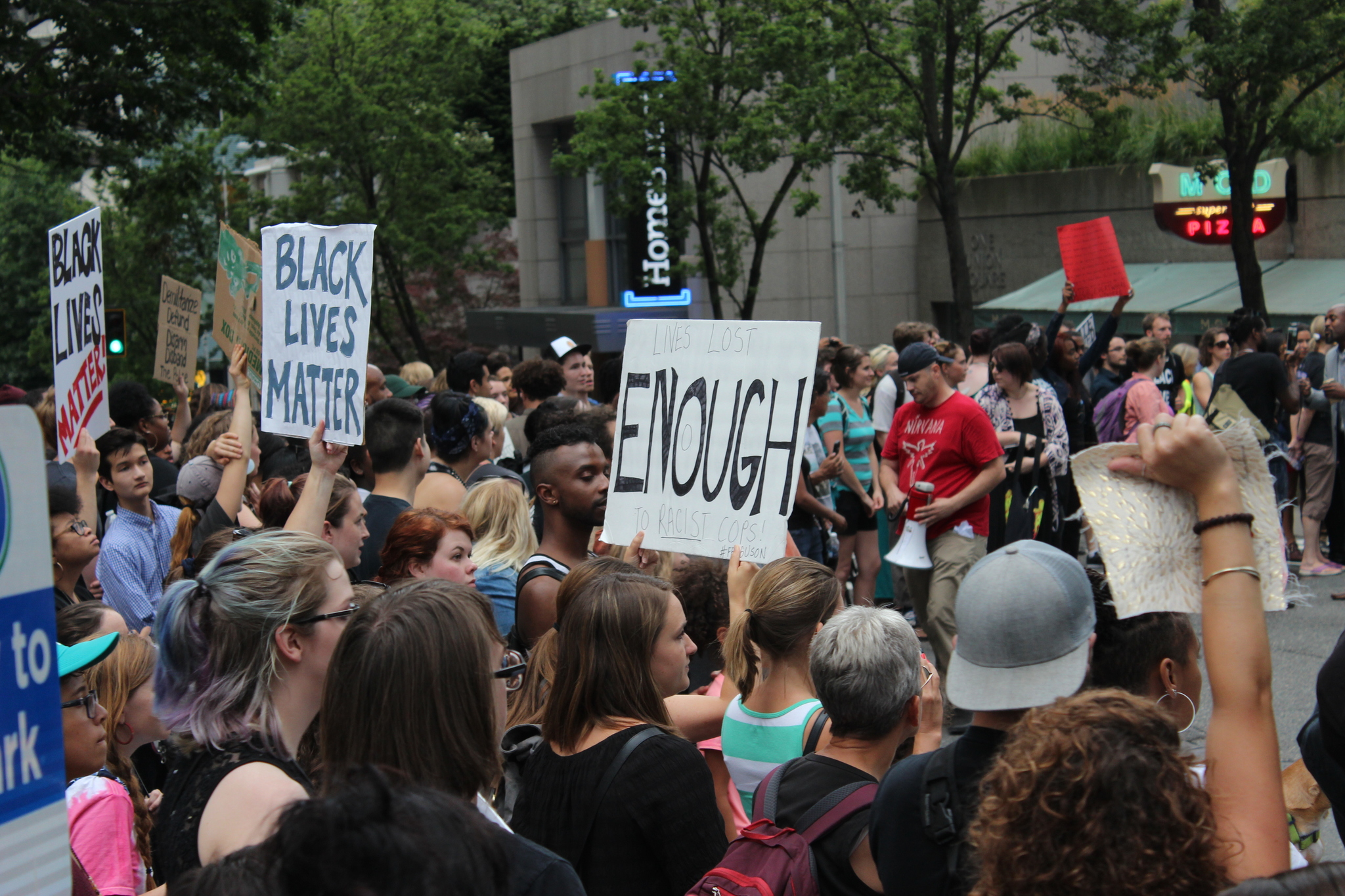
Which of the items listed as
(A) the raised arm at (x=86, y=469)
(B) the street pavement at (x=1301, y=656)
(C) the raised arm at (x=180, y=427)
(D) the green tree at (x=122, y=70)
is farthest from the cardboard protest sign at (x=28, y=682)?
(D) the green tree at (x=122, y=70)

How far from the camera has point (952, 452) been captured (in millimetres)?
6961

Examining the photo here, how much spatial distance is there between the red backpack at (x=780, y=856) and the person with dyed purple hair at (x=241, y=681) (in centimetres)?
86

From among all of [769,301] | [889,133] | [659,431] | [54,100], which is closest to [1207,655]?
[659,431]

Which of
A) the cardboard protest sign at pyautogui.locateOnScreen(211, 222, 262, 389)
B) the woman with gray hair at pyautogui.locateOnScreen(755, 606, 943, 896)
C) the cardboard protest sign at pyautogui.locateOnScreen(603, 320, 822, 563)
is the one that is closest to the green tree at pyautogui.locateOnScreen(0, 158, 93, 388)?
the cardboard protest sign at pyautogui.locateOnScreen(211, 222, 262, 389)

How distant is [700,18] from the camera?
835 inches

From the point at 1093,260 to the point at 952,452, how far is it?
4.73m

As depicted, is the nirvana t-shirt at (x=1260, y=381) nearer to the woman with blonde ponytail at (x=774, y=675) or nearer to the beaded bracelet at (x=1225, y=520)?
the woman with blonde ponytail at (x=774, y=675)

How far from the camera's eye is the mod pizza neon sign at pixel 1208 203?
20.7m

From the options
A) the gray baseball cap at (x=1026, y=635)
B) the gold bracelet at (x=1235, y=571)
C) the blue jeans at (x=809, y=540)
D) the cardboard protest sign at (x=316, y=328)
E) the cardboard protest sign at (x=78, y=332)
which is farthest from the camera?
the blue jeans at (x=809, y=540)

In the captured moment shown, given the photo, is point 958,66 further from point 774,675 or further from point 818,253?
point 774,675

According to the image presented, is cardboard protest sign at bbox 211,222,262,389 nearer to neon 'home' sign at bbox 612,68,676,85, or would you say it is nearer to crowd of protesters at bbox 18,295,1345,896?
crowd of protesters at bbox 18,295,1345,896

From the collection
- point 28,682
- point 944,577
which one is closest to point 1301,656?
point 944,577

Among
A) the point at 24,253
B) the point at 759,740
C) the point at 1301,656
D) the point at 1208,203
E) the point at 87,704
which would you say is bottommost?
the point at 1301,656

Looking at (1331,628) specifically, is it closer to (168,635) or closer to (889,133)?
(168,635)
